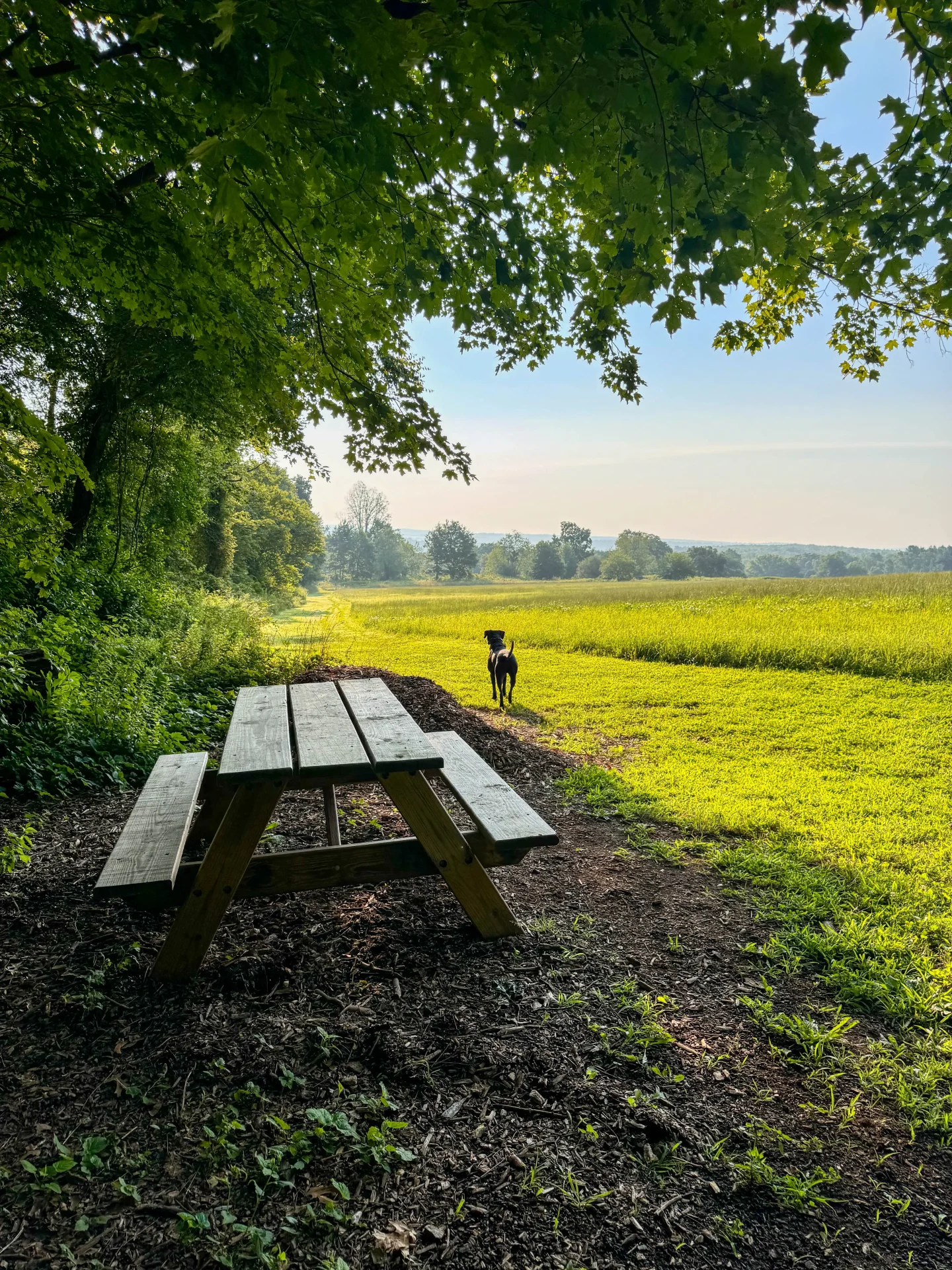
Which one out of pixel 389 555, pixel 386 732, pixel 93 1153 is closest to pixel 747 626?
pixel 386 732

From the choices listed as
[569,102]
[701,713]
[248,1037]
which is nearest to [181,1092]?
[248,1037]

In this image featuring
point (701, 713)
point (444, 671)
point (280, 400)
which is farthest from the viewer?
point (444, 671)

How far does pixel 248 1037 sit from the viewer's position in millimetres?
2264

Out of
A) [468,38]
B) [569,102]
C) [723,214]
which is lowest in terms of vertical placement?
[723,214]

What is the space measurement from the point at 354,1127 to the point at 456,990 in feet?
2.37

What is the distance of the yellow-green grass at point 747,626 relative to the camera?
1226cm

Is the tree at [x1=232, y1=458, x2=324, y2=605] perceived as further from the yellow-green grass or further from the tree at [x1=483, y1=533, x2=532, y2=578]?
the tree at [x1=483, y1=533, x2=532, y2=578]

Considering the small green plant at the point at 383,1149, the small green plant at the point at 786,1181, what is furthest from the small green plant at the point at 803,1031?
the small green plant at the point at 383,1149

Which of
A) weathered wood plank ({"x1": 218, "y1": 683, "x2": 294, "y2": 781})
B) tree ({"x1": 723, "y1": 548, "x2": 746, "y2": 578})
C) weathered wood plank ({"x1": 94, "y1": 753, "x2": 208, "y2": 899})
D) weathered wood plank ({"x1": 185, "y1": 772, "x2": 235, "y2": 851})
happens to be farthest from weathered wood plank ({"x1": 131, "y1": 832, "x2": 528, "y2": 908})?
tree ({"x1": 723, "y1": 548, "x2": 746, "y2": 578})

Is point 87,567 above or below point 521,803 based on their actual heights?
above

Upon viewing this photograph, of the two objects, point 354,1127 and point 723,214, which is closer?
point 354,1127

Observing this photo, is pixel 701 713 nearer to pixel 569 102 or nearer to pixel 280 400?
pixel 280 400

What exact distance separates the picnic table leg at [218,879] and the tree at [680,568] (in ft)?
377

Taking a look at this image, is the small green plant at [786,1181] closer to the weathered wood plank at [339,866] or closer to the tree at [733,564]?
the weathered wood plank at [339,866]
